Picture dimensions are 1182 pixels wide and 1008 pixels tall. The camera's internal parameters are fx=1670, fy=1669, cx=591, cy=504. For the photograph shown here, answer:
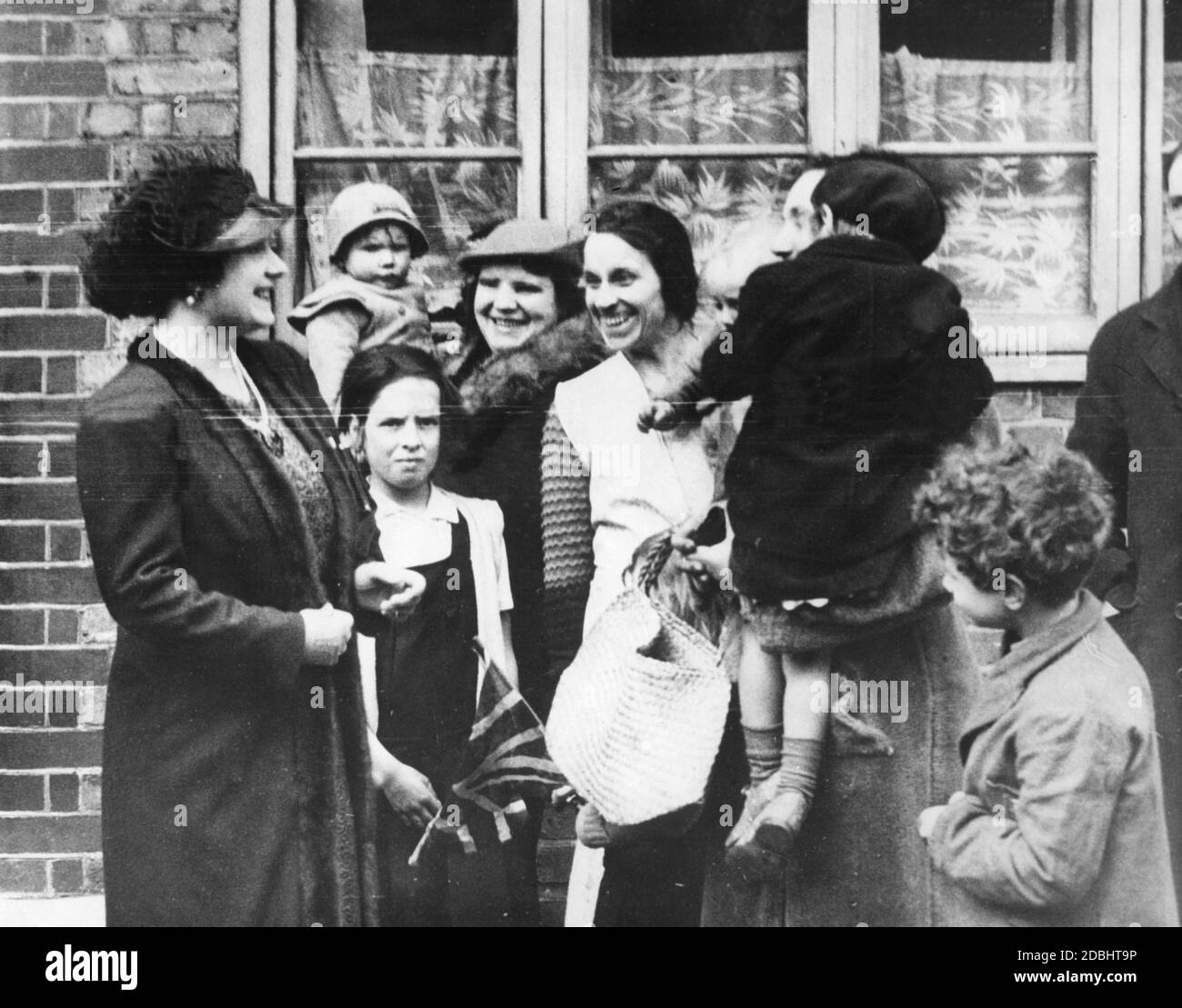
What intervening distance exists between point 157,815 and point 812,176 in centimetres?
247

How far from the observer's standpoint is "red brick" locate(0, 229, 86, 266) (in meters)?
4.55

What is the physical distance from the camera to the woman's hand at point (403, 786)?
4531 mm

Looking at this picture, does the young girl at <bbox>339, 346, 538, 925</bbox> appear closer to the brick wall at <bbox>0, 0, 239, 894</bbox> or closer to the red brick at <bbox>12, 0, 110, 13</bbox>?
the brick wall at <bbox>0, 0, 239, 894</bbox>

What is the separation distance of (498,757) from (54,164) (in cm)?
202

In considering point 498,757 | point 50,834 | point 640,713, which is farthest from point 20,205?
point 640,713

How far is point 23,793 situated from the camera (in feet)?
15.2

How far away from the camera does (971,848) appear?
4344 mm

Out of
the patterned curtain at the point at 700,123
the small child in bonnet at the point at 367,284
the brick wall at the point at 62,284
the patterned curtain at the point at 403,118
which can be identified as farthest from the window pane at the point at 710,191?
the brick wall at the point at 62,284

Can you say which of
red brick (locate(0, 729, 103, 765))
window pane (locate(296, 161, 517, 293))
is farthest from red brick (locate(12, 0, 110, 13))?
red brick (locate(0, 729, 103, 765))

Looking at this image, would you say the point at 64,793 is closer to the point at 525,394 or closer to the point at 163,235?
the point at 163,235

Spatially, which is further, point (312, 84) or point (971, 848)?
point (312, 84)

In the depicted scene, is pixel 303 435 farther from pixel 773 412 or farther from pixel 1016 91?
pixel 1016 91

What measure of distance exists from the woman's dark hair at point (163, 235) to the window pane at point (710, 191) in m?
1.01
